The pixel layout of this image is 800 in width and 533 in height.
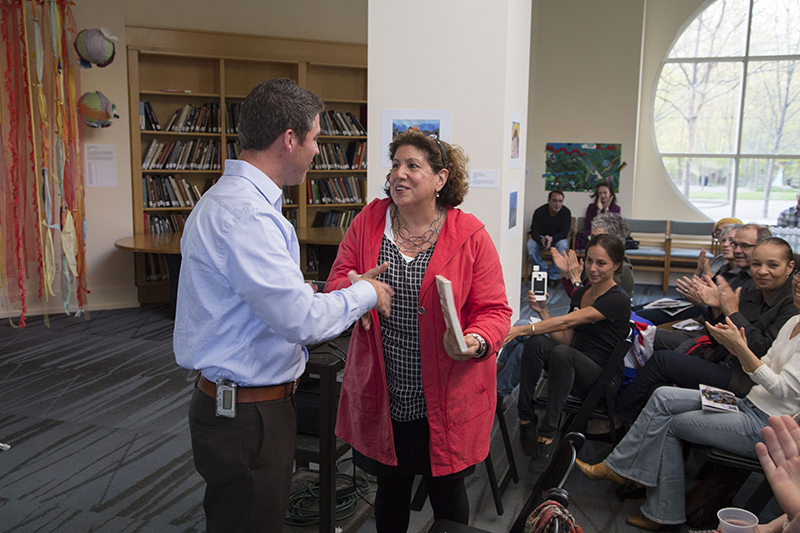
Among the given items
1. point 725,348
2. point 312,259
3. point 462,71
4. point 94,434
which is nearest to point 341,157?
point 312,259

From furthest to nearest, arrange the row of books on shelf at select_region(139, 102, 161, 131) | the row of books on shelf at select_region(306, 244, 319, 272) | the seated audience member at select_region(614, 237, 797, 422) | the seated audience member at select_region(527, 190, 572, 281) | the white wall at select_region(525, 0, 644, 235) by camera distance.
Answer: the white wall at select_region(525, 0, 644, 235) < the seated audience member at select_region(527, 190, 572, 281) < the row of books on shelf at select_region(306, 244, 319, 272) < the row of books on shelf at select_region(139, 102, 161, 131) < the seated audience member at select_region(614, 237, 797, 422)

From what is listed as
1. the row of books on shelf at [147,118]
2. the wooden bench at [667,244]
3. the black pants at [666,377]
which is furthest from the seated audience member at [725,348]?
the row of books on shelf at [147,118]

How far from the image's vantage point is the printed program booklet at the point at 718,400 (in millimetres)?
2637

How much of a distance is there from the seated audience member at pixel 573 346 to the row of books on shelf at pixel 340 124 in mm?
4856

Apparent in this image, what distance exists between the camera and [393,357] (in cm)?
190

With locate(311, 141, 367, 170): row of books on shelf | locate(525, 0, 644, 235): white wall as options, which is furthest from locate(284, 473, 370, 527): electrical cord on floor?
locate(525, 0, 644, 235): white wall

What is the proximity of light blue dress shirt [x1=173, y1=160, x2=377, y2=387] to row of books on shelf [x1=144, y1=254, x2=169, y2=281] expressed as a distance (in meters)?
5.68

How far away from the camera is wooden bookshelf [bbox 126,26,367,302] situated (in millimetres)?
6762

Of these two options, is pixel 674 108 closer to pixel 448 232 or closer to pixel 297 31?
pixel 297 31

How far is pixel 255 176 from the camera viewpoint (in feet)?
5.26

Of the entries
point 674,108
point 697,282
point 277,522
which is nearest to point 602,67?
point 674,108

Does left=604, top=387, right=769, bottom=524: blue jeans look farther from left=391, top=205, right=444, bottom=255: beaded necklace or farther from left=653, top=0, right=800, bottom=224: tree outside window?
left=653, top=0, right=800, bottom=224: tree outside window

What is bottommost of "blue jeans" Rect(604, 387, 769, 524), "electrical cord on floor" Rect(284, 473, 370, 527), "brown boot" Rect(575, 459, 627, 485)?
"electrical cord on floor" Rect(284, 473, 370, 527)

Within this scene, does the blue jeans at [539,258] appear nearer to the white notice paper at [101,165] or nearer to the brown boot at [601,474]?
the white notice paper at [101,165]
